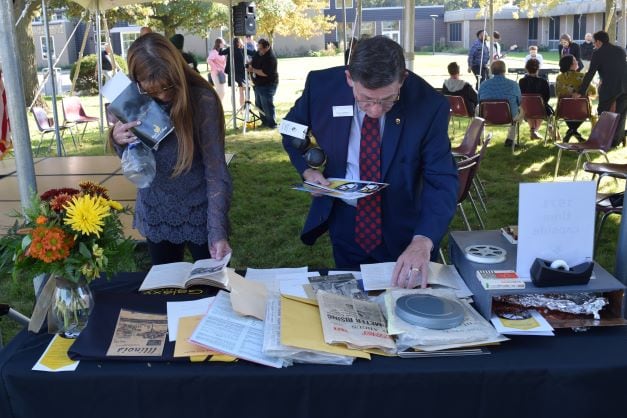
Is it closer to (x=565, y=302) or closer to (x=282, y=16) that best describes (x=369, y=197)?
(x=565, y=302)

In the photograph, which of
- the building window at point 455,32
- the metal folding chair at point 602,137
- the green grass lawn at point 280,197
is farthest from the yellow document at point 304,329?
the building window at point 455,32

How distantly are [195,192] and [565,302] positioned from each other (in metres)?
1.19

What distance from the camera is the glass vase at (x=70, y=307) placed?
150 centimetres

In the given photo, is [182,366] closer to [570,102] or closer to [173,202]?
[173,202]

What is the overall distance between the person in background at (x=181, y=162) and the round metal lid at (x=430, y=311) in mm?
706

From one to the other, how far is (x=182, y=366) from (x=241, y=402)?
15 centimetres

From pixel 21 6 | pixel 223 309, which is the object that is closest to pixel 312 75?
pixel 223 309

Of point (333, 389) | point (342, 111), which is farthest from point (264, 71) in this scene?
point (333, 389)

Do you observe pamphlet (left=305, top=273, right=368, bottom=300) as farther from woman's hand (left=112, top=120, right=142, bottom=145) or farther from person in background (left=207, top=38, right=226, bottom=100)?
person in background (left=207, top=38, right=226, bottom=100)

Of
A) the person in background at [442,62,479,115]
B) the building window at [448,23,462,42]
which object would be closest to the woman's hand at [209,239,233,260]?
the person in background at [442,62,479,115]

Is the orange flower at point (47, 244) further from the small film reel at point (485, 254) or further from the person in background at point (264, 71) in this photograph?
the person in background at point (264, 71)

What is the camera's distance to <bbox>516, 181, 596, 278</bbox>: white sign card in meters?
1.42

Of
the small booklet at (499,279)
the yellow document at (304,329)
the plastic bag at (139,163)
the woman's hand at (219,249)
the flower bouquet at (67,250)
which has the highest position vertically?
the plastic bag at (139,163)

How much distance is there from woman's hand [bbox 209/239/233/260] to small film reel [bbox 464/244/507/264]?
29.2 inches
